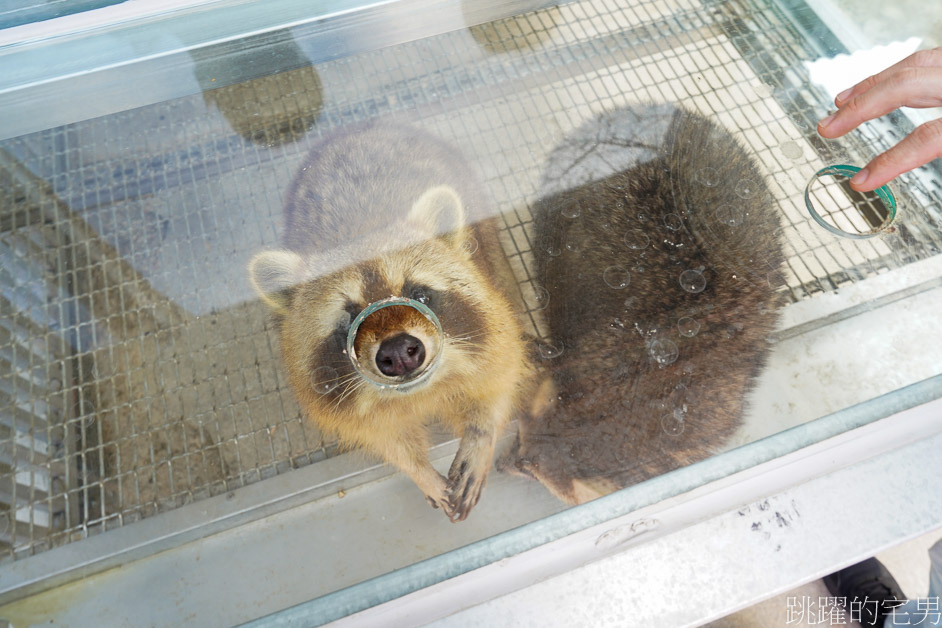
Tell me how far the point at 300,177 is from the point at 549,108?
987mm

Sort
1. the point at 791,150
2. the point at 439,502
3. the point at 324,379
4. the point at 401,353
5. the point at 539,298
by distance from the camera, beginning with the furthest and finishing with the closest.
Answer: the point at 791,150, the point at 539,298, the point at 324,379, the point at 439,502, the point at 401,353

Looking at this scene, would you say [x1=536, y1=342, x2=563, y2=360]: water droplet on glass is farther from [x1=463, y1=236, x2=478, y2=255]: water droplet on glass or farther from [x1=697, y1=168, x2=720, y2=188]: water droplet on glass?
[x1=697, y1=168, x2=720, y2=188]: water droplet on glass

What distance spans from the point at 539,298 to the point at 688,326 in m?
0.49

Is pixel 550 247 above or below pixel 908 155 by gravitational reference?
below

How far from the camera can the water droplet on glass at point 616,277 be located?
193 cm

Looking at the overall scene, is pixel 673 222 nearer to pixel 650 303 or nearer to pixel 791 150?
pixel 650 303

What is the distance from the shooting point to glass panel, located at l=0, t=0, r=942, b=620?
1732 mm

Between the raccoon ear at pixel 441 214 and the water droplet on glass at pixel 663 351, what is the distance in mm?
689

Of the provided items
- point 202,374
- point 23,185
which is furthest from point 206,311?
point 23,185

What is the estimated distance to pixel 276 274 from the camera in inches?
72.4

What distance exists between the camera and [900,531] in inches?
54.9

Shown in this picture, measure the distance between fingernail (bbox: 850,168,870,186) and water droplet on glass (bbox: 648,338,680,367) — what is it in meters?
0.88

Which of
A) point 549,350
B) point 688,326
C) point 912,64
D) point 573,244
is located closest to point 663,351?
point 688,326

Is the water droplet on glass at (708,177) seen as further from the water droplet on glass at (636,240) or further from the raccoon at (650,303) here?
the water droplet on glass at (636,240)
